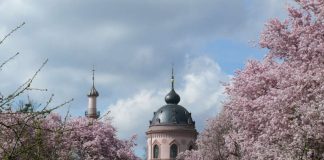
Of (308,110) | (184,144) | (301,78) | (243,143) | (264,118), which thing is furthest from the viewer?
(184,144)

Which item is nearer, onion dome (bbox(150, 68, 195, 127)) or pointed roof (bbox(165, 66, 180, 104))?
onion dome (bbox(150, 68, 195, 127))

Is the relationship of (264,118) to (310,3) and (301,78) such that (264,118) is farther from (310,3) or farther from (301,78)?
(310,3)

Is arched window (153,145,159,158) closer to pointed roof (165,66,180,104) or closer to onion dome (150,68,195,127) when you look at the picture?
onion dome (150,68,195,127)

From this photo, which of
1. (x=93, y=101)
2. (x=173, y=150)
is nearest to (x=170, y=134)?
(x=173, y=150)

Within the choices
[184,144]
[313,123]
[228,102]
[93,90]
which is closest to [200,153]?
[228,102]

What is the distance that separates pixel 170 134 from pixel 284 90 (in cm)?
7769

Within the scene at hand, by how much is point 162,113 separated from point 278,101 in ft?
269

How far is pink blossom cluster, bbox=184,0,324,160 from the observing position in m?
21.8

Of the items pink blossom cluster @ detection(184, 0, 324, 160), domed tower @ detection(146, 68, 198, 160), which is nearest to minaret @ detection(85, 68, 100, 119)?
domed tower @ detection(146, 68, 198, 160)

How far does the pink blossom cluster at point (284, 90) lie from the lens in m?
21.8

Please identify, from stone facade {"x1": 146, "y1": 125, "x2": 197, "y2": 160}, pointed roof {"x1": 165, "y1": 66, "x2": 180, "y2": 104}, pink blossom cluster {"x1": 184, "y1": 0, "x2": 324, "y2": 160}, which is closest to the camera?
pink blossom cluster {"x1": 184, "y1": 0, "x2": 324, "y2": 160}

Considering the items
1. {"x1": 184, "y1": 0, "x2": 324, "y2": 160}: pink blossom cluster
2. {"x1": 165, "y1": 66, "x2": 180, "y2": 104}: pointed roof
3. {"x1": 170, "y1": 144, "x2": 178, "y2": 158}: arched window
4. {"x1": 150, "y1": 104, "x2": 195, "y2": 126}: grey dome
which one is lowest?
{"x1": 184, "y1": 0, "x2": 324, "y2": 160}: pink blossom cluster

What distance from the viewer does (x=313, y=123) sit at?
A: 20.9 meters

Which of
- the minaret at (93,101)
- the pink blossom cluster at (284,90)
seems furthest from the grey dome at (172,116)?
the pink blossom cluster at (284,90)
